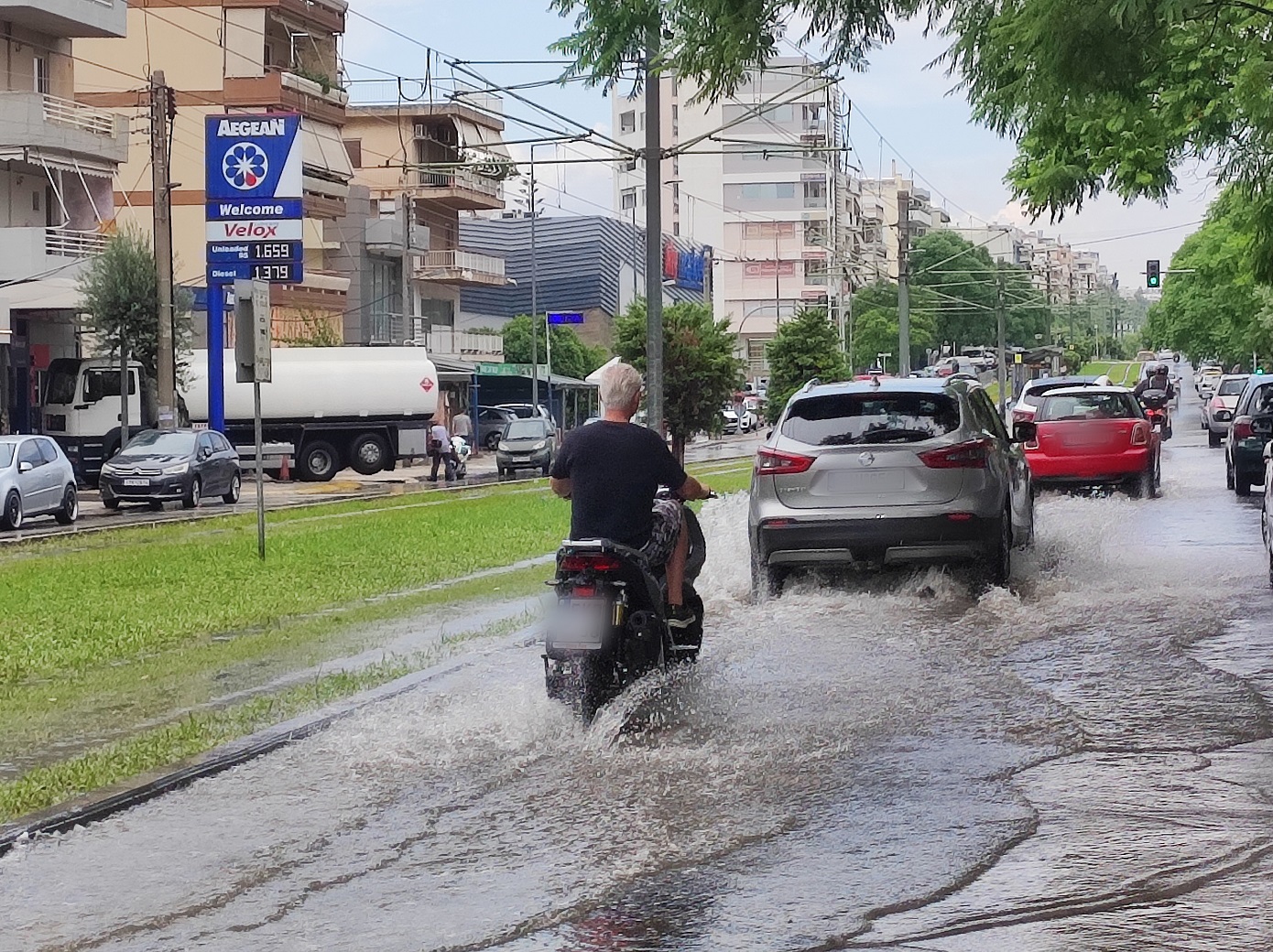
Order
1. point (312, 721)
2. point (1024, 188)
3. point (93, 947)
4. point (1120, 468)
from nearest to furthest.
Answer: point (93, 947), point (312, 721), point (1024, 188), point (1120, 468)

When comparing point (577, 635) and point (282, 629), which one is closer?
point (577, 635)

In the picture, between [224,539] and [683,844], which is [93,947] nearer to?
[683,844]

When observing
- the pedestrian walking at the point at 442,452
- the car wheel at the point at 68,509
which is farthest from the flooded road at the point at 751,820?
the pedestrian walking at the point at 442,452

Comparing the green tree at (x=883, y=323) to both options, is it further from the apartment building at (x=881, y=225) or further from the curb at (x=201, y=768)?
the curb at (x=201, y=768)

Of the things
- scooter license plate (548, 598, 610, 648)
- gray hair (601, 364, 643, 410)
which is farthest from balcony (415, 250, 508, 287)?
scooter license plate (548, 598, 610, 648)

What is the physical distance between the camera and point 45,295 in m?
44.8

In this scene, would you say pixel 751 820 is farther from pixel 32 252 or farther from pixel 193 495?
pixel 32 252

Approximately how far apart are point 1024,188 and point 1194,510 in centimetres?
550

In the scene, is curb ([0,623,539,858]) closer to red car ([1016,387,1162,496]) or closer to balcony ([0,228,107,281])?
red car ([1016,387,1162,496])

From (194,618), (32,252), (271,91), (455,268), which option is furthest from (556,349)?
(194,618)

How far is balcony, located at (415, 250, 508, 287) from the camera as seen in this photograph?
74.2m

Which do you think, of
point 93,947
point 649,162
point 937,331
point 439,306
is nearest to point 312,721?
point 93,947

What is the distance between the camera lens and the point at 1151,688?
9.83 m

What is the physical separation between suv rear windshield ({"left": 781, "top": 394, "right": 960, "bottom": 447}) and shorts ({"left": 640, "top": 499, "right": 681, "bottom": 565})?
183 inches
